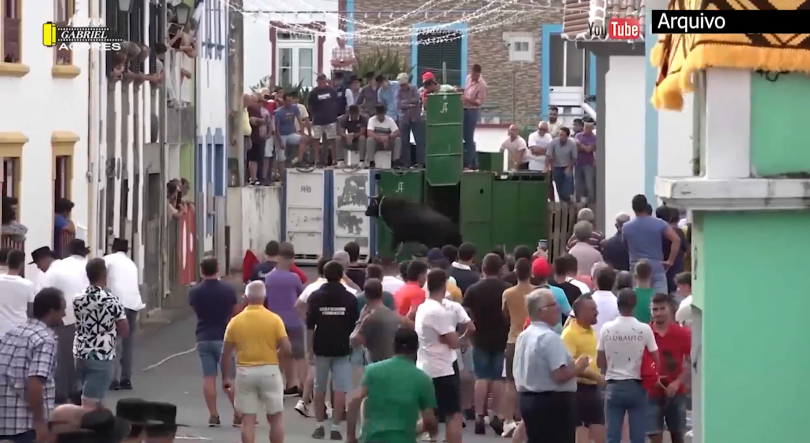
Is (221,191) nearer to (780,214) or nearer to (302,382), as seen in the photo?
(302,382)

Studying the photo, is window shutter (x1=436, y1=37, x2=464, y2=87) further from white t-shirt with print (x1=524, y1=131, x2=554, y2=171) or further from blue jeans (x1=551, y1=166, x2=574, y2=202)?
blue jeans (x1=551, y1=166, x2=574, y2=202)

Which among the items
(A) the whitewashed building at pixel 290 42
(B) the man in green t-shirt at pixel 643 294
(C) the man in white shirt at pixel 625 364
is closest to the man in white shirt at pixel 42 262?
(B) the man in green t-shirt at pixel 643 294

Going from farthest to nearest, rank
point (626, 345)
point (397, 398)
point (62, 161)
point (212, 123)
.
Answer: point (212, 123) → point (62, 161) → point (626, 345) → point (397, 398)

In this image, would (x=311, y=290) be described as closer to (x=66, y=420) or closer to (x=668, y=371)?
(x=668, y=371)

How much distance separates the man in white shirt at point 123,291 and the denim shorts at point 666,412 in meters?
6.96

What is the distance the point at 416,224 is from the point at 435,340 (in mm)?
16853

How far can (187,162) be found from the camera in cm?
3362

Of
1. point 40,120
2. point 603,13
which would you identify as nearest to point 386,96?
point 603,13

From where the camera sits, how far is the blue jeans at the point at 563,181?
31859 millimetres

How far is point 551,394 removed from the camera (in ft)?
42.3

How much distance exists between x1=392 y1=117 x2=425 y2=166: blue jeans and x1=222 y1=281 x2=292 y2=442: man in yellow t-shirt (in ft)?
60.0

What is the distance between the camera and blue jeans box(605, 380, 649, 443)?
13.9 metres

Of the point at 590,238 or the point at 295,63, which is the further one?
the point at 295,63

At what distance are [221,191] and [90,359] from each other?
20956mm
